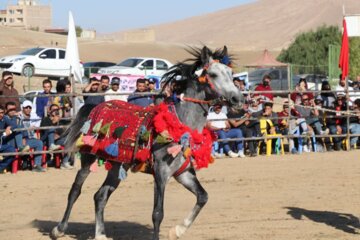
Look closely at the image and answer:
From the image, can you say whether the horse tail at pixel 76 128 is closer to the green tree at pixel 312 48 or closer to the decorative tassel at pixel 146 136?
the decorative tassel at pixel 146 136

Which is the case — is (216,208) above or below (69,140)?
below

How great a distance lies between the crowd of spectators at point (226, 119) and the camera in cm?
1562

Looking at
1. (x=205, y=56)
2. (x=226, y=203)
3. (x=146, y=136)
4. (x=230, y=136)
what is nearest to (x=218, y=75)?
(x=205, y=56)

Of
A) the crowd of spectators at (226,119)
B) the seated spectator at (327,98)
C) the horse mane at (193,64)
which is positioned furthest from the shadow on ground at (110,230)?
the seated spectator at (327,98)

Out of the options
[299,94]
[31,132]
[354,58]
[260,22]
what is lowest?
[31,132]

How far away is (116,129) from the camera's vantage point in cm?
934

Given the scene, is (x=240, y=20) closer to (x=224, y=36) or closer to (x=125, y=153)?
(x=224, y=36)

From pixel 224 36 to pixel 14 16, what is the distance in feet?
100

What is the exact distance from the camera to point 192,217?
8875mm

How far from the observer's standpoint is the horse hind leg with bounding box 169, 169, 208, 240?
880cm

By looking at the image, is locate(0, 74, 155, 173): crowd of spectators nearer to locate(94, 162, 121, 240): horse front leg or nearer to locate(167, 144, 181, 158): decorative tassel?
locate(94, 162, 121, 240): horse front leg

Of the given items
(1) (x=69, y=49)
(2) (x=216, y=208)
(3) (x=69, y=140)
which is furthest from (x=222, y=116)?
(3) (x=69, y=140)

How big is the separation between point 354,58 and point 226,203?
107 feet

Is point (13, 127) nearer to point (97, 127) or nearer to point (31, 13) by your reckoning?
point (97, 127)
